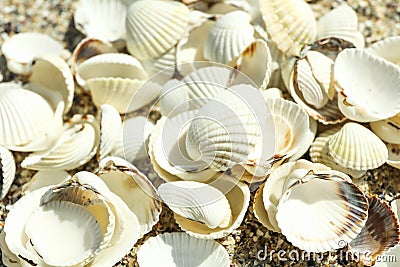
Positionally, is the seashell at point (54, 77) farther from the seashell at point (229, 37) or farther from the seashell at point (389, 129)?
the seashell at point (389, 129)

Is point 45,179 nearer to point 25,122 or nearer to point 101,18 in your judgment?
point 25,122

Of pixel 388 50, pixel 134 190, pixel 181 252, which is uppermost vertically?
pixel 388 50

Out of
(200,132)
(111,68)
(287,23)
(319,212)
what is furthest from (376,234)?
(111,68)

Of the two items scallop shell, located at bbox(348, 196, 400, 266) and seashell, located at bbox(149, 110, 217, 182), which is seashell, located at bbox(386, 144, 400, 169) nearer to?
scallop shell, located at bbox(348, 196, 400, 266)

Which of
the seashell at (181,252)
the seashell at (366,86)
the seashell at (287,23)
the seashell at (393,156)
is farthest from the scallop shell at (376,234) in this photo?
the seashell at (287,23)

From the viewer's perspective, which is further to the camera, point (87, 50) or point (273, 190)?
point (87, 50)

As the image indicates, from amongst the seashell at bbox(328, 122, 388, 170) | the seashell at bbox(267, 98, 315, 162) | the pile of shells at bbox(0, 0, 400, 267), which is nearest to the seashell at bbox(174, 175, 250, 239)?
the pile of shells at bbox(0, 0, 400, 267)
